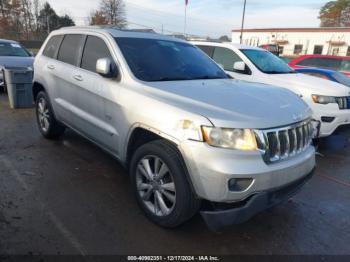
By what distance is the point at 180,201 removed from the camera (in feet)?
8.44

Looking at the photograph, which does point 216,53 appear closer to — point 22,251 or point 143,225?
point 143,225

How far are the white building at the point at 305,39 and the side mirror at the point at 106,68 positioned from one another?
4235 cm

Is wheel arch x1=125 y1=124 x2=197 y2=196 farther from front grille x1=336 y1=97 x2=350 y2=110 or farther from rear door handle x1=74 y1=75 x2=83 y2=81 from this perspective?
front grille x1=336 y1=97 x2=350 y2=110

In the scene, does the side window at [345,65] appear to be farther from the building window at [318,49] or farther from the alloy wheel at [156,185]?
the building window at [318,49]

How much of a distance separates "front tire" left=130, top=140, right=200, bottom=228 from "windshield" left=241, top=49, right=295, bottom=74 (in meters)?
4.34

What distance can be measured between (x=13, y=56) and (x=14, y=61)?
52 cm

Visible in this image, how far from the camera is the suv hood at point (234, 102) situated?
8.20ft

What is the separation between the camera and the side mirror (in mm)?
3182

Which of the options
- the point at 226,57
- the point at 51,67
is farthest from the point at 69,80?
the point at 226,57

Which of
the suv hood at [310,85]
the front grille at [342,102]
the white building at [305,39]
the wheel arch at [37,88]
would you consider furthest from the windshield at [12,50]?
the white building at [305,39]

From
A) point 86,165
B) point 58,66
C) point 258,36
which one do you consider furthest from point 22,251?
point 258,36

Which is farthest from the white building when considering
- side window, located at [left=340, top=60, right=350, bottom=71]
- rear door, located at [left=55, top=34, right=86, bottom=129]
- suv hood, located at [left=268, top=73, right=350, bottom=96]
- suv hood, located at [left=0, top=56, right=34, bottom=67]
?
rear door, located at [left=55, top=34, right=86, bottom=129]

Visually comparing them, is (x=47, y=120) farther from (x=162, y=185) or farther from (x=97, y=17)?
(x=97, y=17)

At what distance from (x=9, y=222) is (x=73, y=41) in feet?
8.52
